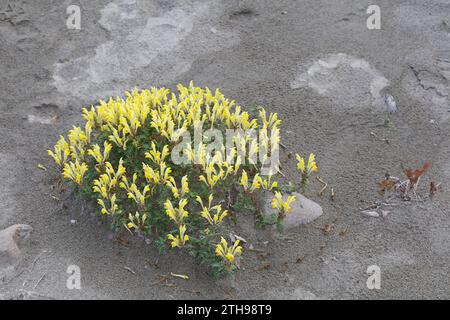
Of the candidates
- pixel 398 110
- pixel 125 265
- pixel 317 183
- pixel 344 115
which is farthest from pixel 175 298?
pixel 398 110

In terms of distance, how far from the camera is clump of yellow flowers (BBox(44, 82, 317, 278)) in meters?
5.36

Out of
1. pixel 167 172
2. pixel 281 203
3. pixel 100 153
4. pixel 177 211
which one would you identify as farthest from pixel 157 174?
pixel 281 203

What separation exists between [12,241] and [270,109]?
10.5 ft

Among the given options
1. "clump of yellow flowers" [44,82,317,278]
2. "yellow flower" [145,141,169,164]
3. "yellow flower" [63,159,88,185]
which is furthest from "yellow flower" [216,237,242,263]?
"yellow flower" [63,159,88,185]

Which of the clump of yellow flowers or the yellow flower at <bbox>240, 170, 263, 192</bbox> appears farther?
the yellow flower at <bbox>240, 170, 263, 192</bbox>

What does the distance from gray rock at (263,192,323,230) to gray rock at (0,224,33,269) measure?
2275 mm

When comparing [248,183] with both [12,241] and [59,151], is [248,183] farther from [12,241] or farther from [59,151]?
[12,241]

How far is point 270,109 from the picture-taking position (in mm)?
7102

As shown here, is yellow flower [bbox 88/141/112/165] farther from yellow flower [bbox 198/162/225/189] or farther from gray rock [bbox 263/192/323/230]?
gray rock [bbox 263/192/323/230]

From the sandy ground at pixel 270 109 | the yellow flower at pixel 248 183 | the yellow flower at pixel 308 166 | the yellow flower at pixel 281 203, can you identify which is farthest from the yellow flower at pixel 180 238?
the yellow flower at pixel 308 166

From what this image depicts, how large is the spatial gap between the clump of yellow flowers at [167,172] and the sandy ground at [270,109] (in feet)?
0.87

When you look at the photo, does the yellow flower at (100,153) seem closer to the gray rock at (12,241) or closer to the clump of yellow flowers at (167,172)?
the clump of yellow flowers at (167,172)

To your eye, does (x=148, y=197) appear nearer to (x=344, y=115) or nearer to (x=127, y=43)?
(x=344, y=115)

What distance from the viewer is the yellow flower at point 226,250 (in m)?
5.07
